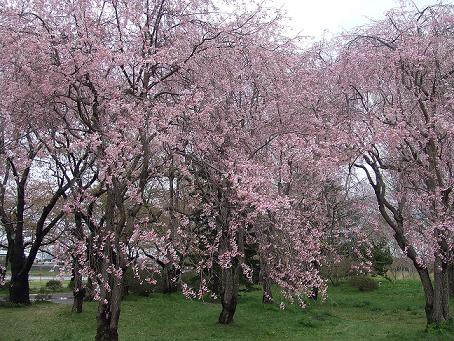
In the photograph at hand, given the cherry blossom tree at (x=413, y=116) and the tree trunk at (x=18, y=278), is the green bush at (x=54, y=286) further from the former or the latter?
the cherry blossom tree at (x=413, y=116)

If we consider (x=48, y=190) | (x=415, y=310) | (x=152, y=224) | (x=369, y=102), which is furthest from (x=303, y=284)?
(x=48, y=190)

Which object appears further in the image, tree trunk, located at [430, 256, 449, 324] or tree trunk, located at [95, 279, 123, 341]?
tree trunk, located at [430, 256, 449, 324]

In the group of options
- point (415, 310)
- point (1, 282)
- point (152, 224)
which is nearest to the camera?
point (152, 224)

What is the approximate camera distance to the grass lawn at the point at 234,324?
12.4m

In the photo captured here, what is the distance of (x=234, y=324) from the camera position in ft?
46.8

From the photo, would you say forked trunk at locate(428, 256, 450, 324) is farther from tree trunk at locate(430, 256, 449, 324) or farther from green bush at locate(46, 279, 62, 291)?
green bush at locate(46, 279, 62, 291)

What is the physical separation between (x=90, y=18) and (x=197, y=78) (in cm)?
269

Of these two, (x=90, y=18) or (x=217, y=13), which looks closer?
(x=90, y=18)

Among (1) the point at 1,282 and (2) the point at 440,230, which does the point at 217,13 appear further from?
(1) the point at 1,282

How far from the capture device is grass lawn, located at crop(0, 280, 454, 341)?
40.8 feet

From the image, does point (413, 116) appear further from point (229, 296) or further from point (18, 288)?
point (18, 288)

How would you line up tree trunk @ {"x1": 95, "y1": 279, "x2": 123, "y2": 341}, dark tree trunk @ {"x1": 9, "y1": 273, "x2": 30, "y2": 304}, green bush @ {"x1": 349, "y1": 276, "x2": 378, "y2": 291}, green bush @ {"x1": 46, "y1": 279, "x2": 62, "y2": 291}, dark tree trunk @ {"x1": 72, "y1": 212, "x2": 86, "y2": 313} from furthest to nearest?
green bush @ {"x1": 46, "y1": 279, "x2": 62, "y2": 291} < green bush @ {"x1": 349, "y1": 276, "x2": 378, "y2": 291} < dark tree trunk @ {"x1": 9, "y1": 273, "x2": 30, "y2": 304} < dark tree trunk @ {"x1": 72, "y1": 212, "x2": 86, "y2": 313} < tree trunk @ {"x1": 95, "y1": 279, "x2": 123, "y2": 341}

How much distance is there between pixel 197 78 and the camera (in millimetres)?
11461

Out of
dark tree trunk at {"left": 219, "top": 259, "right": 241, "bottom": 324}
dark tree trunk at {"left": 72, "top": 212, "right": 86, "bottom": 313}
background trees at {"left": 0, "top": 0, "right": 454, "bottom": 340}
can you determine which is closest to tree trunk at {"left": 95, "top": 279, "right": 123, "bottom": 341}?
background trees at {"left": 0, "top": 0, "right": 454, "bottom": 340}
